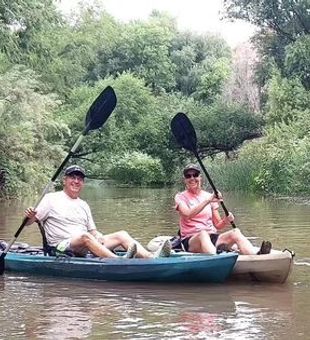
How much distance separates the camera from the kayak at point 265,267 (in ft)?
25.4

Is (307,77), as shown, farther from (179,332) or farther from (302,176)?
(179,332)

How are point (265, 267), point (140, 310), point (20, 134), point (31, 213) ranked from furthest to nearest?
1. point (20, 134)
2. point (31, 213)
3. point (265, 267)
4. point (140, 310)

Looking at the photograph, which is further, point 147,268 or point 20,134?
point 20,134

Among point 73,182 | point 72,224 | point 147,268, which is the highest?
point 73,182

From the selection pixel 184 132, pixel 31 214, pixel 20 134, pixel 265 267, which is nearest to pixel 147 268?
pixel 265 267

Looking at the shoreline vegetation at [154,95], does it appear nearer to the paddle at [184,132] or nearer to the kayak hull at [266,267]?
the paddle at [184,132]

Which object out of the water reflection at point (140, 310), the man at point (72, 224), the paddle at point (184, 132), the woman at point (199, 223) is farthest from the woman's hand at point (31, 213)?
the paddle at point (184, 132)

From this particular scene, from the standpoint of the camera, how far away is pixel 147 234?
1278cm

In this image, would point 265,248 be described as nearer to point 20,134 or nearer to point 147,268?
point 147,268

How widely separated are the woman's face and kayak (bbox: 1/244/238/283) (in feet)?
2.50

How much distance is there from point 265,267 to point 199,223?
2.99 ft

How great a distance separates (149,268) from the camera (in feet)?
25.2

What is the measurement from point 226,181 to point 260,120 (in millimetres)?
6012

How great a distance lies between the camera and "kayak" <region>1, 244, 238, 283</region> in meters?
7.59
